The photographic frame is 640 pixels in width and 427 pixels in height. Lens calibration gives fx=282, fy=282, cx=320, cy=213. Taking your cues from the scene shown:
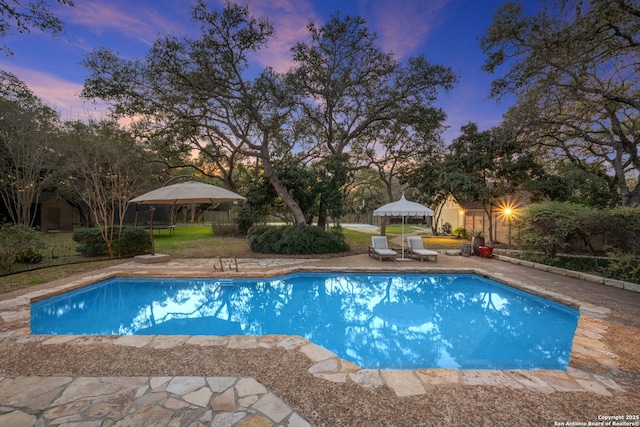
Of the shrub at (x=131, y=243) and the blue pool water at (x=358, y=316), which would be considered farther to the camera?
the shrub at (x=131, y=243)

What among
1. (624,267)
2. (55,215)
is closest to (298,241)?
(624,267)

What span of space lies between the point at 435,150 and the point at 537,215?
649cm

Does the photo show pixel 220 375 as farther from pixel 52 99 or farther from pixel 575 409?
pixel 52 99

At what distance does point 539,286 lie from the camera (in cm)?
672

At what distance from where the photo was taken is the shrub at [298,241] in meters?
11.0

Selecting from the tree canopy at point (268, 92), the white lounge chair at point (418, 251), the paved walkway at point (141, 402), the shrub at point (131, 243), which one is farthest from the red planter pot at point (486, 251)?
the shrub at point (131, 243)

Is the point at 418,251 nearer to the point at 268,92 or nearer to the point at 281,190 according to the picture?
the point at 281,190

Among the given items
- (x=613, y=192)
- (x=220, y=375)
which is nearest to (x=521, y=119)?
(x=613, y=192)

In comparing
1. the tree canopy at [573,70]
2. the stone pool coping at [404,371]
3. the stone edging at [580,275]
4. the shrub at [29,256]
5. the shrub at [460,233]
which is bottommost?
the stone pool coping at [404,371]

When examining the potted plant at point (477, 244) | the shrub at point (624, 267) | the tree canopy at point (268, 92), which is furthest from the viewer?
the potted plant at point (477, 244)

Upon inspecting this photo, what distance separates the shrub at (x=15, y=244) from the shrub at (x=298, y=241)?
650 cm

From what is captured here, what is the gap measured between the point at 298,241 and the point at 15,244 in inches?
319

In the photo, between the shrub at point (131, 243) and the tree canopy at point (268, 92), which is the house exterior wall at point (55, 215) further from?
the shrub at point (131, 243)

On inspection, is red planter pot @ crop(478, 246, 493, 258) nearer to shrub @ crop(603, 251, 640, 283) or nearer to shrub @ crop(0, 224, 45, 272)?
shrub @ crop(603, 251, 640, 283)
